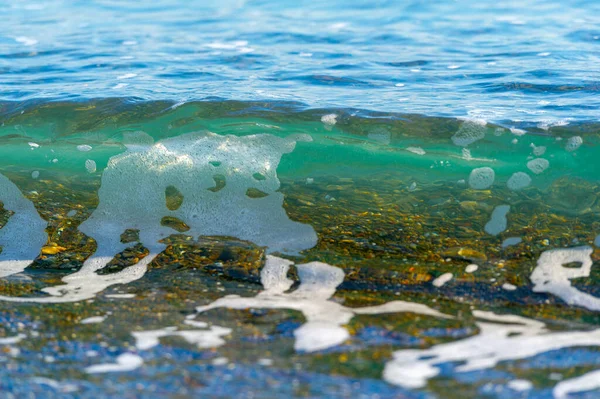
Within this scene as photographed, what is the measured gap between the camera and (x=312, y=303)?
2682mm

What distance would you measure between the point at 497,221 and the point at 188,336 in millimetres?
1735

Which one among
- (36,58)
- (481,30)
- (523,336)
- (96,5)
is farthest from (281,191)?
(96,5)

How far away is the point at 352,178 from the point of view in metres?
3.88

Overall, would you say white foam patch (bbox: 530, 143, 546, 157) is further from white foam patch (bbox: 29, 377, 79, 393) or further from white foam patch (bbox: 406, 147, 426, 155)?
white foam patch (bbox: 29, 377, 79, 393)

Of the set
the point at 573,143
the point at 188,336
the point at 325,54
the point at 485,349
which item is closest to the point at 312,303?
the point at 188,336

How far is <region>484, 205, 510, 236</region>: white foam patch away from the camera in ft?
10.7

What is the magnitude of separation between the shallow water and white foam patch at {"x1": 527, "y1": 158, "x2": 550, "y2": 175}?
0.01m

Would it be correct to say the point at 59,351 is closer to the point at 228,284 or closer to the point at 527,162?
the point at 228,284

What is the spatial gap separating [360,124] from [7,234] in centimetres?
214

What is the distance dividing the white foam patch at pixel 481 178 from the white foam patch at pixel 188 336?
1844 mm

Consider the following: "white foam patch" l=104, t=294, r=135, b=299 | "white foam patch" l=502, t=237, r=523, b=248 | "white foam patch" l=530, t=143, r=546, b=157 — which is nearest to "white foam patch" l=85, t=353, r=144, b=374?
"white foam patch" l=104, t=294, r=135, b=299

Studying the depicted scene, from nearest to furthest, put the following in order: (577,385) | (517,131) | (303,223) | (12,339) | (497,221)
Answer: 1. (577,385)
2. (12,339)
3. (497,221)
4. (303,223)
5. (517,131)

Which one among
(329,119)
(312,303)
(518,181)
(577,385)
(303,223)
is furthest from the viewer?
(329,119)

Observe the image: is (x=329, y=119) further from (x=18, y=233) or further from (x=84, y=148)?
(x=18, y=233)
